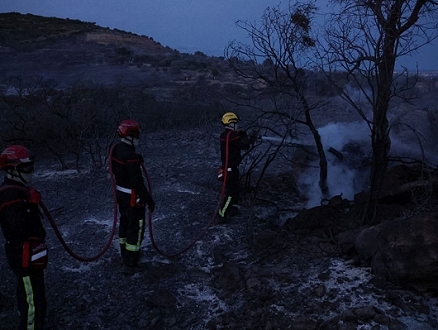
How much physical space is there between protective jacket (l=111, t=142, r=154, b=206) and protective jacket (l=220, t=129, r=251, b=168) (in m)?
1.81

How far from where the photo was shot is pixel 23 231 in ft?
10.7

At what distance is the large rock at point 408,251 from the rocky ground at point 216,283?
0.44 ft

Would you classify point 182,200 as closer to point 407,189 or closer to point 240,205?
point 240,205

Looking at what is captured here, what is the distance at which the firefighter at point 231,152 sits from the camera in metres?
5.96

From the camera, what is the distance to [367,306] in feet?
11.5

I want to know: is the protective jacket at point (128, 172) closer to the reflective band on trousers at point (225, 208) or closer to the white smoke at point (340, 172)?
the reflective band on trousers at point (225, 208)

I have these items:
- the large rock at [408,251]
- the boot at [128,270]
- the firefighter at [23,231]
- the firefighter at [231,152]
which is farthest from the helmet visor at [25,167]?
the large rock at [408,251]

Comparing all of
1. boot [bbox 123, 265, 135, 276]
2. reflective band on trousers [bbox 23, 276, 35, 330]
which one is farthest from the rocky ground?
reflective band on trousers [bbox 23, 276, 35, 330]

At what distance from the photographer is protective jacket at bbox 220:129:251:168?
5.96 metres

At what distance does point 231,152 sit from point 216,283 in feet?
7.53

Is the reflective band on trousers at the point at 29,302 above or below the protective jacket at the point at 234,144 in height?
below

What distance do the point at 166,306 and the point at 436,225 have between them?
8.91 ft

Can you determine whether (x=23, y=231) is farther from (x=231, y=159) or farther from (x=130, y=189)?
(x=231, y=159)

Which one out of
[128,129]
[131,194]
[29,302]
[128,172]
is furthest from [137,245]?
[29,302]
